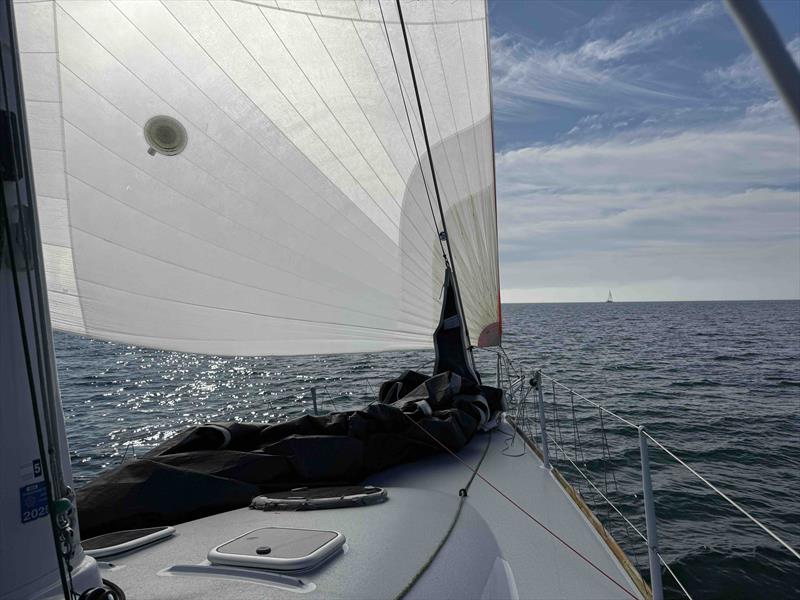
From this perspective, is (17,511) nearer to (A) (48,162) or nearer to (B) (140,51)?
(A) (48,162)

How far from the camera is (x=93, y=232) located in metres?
3.43

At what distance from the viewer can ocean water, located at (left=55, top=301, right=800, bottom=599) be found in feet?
17.0

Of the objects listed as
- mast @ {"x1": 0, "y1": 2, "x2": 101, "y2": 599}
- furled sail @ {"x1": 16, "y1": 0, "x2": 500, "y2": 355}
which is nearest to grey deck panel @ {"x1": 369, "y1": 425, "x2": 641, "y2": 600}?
mast @ {"x1": 0, "y1": 2, "x2": 101, "y2": 599}

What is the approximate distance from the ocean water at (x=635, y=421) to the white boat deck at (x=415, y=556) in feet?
2.13

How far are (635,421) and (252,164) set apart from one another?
343 inches

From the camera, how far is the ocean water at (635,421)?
5184 millimetres

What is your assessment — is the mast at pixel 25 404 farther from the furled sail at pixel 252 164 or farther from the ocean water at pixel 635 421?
the ocean water at pixel 635 421

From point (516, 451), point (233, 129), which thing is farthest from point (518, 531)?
point (233, 129)

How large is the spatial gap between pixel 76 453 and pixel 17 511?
23.2 feet

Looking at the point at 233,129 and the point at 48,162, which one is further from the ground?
the point at 233,129

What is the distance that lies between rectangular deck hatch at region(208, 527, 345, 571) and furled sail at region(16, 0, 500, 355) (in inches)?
94.8

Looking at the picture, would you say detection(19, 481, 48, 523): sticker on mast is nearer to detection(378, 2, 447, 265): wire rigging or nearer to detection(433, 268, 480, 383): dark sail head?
detection(378, 2, 447, 265): wire rigging

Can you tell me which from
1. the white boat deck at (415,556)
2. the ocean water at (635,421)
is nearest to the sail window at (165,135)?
the ocean water at (635,421)

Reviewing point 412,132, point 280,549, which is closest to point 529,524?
point 280,549
